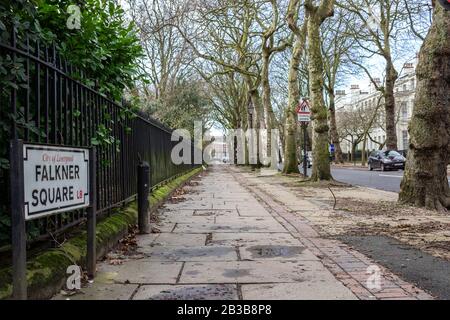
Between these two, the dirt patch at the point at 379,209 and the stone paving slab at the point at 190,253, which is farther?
the dirt patch at the point at 379,209

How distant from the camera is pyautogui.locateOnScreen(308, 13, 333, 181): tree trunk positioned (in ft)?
57.6

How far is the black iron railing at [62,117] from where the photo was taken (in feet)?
12.7

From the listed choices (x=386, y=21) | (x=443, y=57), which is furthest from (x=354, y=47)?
(x=443, y=57)

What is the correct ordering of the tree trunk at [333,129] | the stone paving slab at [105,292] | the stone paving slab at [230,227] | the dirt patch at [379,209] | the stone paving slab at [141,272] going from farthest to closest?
the tree trunk at [333,129]
the dirt patch at [379,209]
the stone paving slab at [230,227]
the stone paving slab at [141,272]
the stone paving slab at [105,292]

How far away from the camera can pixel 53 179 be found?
3734mm

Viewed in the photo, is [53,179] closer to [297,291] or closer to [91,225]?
[91,225]

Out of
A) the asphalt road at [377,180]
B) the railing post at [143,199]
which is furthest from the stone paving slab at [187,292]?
the asphalt road at [377,180]

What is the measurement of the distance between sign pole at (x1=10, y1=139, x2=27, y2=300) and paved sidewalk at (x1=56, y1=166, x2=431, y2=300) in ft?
2.92

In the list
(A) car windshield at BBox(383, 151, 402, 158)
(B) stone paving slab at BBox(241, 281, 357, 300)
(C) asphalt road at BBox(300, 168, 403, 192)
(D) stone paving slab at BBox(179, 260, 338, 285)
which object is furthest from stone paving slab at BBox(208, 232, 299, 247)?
(A) car windshield at BBox(383, 151, 402, 158)

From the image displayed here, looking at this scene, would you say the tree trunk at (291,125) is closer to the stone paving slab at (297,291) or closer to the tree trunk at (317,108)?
the tree trunk at (317,108)

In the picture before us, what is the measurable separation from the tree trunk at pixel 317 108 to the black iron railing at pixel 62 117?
10.3 m

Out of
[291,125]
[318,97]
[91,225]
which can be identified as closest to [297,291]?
[91,225]

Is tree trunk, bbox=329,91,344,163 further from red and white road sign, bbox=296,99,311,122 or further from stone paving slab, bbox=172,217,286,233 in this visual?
stone paving slab, bbox=172,217,286,233

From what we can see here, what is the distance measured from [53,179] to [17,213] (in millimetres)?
602
